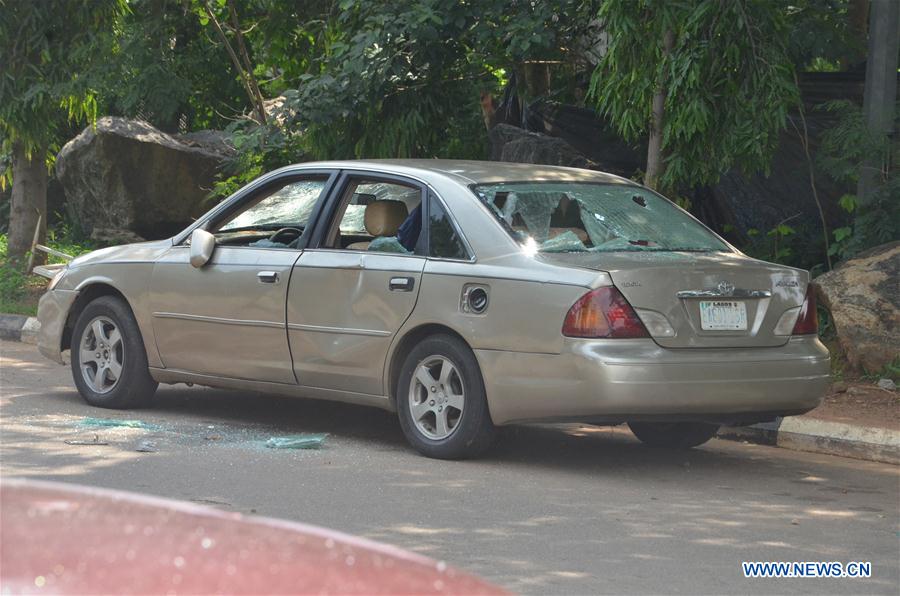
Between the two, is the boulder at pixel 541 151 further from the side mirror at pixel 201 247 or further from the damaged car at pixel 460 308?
the side mirror at pixel 201 247

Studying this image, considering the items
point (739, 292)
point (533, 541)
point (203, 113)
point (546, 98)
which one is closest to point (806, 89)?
point (546, 98)

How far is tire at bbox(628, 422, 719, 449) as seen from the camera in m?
8.23

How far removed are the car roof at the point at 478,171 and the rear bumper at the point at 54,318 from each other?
1981 mm

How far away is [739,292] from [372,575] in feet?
16.8

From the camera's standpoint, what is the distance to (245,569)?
2217mm

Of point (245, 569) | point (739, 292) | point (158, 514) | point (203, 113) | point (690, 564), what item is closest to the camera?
point (245, 569)

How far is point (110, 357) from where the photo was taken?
9086 mm

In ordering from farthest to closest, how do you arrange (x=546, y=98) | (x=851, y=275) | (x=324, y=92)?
1. (x=546, y=98)
2. (x=324, y=92)
3. (x=851, y=275)

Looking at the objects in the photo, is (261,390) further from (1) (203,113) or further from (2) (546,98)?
(1) (203,113)

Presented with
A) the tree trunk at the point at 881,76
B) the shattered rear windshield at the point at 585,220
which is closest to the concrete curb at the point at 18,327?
the shattered rear windshield at the point at 585,220

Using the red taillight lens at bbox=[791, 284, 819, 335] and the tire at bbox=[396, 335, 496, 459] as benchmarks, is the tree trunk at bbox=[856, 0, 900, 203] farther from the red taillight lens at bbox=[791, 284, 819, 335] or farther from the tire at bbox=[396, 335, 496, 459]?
the tire at bbox=[396, 335, 496, 459]

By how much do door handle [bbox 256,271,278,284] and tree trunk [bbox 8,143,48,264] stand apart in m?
8.97

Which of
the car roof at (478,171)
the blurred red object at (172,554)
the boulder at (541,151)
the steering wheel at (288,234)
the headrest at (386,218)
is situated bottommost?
the blurred red object at (172,554)

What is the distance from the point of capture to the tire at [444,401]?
288 inches
